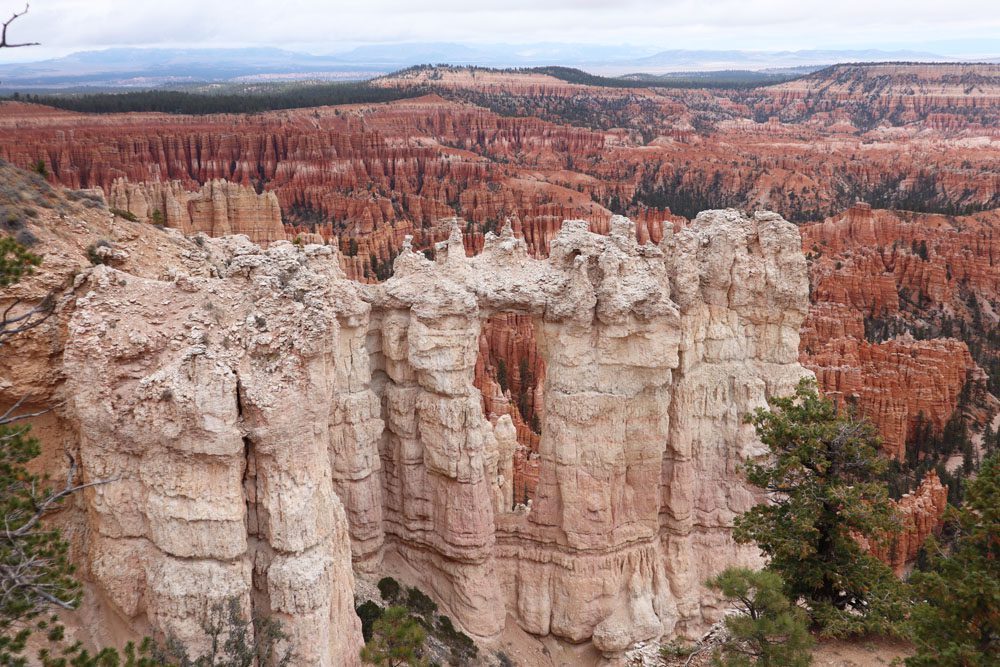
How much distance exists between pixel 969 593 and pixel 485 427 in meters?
9.24

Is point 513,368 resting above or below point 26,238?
below

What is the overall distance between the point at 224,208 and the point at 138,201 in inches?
244

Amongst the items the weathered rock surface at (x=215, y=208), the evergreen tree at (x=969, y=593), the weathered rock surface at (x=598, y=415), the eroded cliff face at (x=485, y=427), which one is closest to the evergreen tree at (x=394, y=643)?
the eroded cliff face at (x=485, y=427)

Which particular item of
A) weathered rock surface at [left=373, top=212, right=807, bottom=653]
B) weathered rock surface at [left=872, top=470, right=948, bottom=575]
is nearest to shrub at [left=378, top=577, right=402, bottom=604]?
weathered rock surface at [left=373, top=212, right=807, bottom=653]

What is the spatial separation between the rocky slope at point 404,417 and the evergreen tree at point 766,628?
5.00m

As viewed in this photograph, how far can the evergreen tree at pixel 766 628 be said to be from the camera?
1103 cm

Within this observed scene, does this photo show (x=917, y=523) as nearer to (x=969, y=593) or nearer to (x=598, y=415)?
(x=598, y=415)

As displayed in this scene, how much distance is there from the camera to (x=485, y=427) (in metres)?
16.3

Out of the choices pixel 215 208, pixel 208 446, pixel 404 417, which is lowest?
pixel 404 417

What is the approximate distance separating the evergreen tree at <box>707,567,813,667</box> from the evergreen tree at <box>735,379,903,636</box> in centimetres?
99

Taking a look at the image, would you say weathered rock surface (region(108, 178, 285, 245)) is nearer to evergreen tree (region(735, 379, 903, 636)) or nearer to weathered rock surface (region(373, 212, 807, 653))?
weathered rock surface (region(373, 212, 807, 653))

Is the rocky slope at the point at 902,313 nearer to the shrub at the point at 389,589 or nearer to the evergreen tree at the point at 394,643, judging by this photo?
the shrub at the point at 389,589

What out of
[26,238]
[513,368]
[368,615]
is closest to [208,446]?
[26,238]

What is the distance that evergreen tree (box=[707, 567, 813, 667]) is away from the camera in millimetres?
11031
